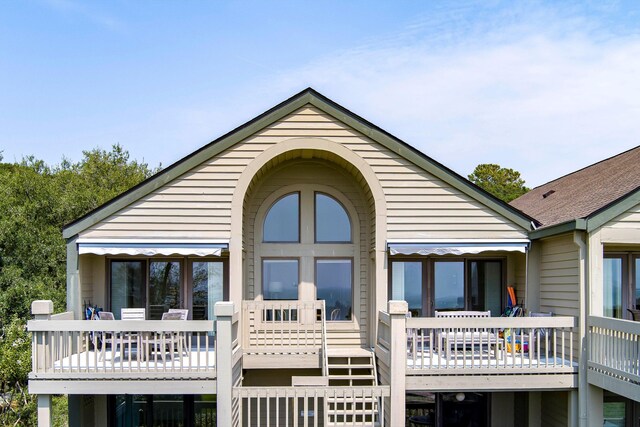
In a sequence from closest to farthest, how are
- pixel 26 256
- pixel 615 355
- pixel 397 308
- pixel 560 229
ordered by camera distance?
pixel 615 355 < pixel 397 308 < pixel 560 229 < pixel 26 256

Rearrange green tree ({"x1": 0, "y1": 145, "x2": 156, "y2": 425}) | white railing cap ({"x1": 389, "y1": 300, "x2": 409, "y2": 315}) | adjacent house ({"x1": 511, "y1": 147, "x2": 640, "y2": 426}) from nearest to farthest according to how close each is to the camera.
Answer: adjacent house ({"x1": 511, "y1": 147, "x2": 640, "y2": 426}) → white railing cap ({"x1": 389, "y1": 300, "x2": 409, "y2": 315}) → green tree ({"x1": 0, "y1": 145, "x2": 156, "y2": 425})

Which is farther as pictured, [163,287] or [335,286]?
[335,286]

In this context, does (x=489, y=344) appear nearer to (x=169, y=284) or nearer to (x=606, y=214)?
(x=606, y=214)

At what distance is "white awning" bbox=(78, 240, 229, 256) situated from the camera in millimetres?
11750

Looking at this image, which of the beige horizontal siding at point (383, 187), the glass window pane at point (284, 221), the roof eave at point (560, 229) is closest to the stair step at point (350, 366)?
the beige horizontal siding at point (383, 187)

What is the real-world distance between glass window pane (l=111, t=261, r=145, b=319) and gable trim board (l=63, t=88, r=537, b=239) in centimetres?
158

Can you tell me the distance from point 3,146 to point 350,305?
96.3ft

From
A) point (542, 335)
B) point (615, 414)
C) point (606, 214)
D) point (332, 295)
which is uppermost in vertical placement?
point (606, 214)

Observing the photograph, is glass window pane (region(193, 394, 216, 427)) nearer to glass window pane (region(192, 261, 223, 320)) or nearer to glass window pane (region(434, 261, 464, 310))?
glass window pane (region(192, 261, 223, 320))

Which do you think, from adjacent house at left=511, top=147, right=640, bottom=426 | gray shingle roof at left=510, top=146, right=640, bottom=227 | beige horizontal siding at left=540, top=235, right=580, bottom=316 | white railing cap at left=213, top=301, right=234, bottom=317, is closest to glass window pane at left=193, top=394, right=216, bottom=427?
white railing cap at left=213, top=301, right=234, bottom=317

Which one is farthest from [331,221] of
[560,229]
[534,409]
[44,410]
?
[44,410]

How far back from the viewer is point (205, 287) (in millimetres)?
13164

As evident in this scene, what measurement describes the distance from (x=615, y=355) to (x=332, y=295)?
18.8 feet

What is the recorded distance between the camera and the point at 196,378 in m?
10.0
